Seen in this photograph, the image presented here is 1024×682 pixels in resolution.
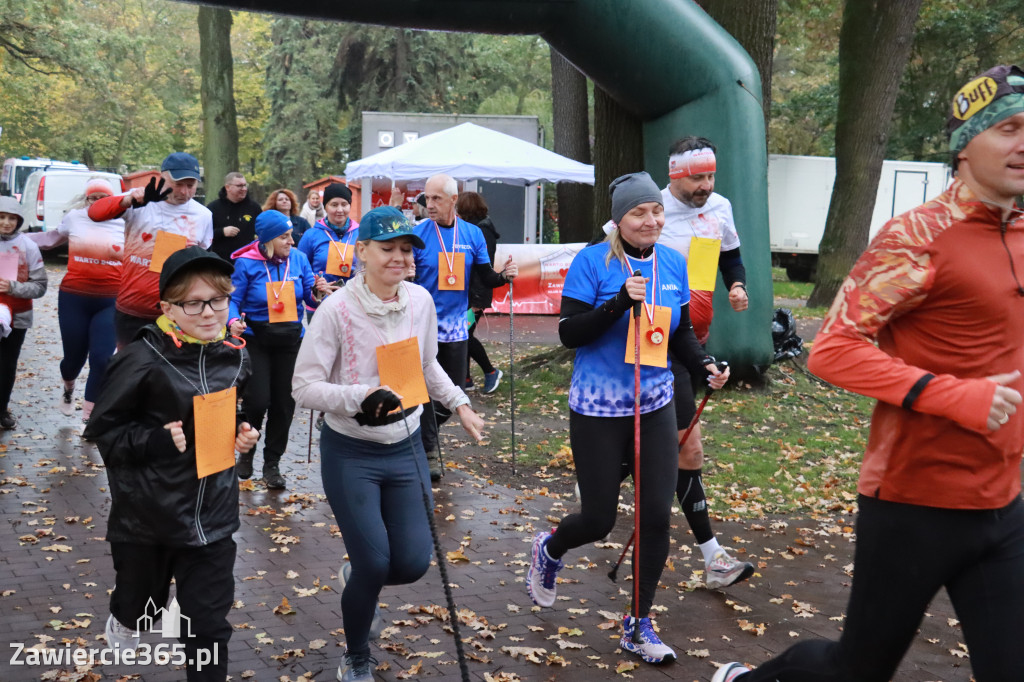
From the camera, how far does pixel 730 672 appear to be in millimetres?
3938

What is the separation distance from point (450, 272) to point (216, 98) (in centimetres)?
1601

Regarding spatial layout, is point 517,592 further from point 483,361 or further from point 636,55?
point 483,361

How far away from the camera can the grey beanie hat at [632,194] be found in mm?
4781

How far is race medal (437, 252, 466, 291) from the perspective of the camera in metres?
8.39

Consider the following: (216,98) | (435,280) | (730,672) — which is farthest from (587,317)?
(216,98)

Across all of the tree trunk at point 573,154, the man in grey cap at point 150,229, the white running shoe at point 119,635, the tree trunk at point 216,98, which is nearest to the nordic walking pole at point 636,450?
the white running shoe at point 119,635

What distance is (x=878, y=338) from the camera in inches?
129

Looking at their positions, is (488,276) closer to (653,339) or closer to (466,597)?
(466,597)

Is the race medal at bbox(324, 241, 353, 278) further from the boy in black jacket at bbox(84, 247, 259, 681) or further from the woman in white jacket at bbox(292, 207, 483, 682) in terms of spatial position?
the boy in black jacket at bbox(84, 247, 259, 681)

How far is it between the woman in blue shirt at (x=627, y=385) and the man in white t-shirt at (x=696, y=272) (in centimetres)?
89

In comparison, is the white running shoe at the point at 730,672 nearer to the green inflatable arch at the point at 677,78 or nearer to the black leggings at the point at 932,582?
the black leggings at the point at 932,582

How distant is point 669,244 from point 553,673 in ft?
8.25

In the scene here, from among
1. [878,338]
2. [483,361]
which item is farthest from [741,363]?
[878,338]

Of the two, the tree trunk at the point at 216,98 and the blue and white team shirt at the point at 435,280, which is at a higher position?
the tree trunk at the point at 216,98
